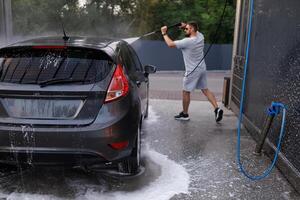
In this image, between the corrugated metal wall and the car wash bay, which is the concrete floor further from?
the corrugated metal wall

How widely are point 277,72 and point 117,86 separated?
220 cm

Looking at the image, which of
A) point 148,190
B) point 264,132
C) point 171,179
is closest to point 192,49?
point 264,132

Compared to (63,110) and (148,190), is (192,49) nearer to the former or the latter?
(148,190)

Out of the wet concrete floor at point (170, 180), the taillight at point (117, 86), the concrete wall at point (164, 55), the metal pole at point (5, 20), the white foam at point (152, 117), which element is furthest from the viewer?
the concrete wall at point (164, 55)

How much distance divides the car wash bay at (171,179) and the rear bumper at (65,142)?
1.43ft

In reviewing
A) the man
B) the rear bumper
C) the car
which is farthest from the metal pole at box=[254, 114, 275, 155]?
the rear bumper

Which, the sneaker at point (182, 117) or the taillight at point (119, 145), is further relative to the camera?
→ the sneaker at point (182, 117)

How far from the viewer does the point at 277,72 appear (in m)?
4.42

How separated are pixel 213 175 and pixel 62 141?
1.82 metres

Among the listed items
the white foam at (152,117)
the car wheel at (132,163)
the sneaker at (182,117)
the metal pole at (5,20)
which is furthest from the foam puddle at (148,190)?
the metal pole at (5,20)

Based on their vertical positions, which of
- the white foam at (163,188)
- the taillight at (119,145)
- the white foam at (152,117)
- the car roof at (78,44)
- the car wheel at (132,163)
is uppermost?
the car roof at (78,44)

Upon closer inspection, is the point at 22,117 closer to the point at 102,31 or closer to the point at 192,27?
the point at 192,27

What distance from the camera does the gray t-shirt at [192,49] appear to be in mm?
6113

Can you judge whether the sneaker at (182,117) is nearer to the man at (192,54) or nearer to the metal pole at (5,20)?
the man at (192,54)
